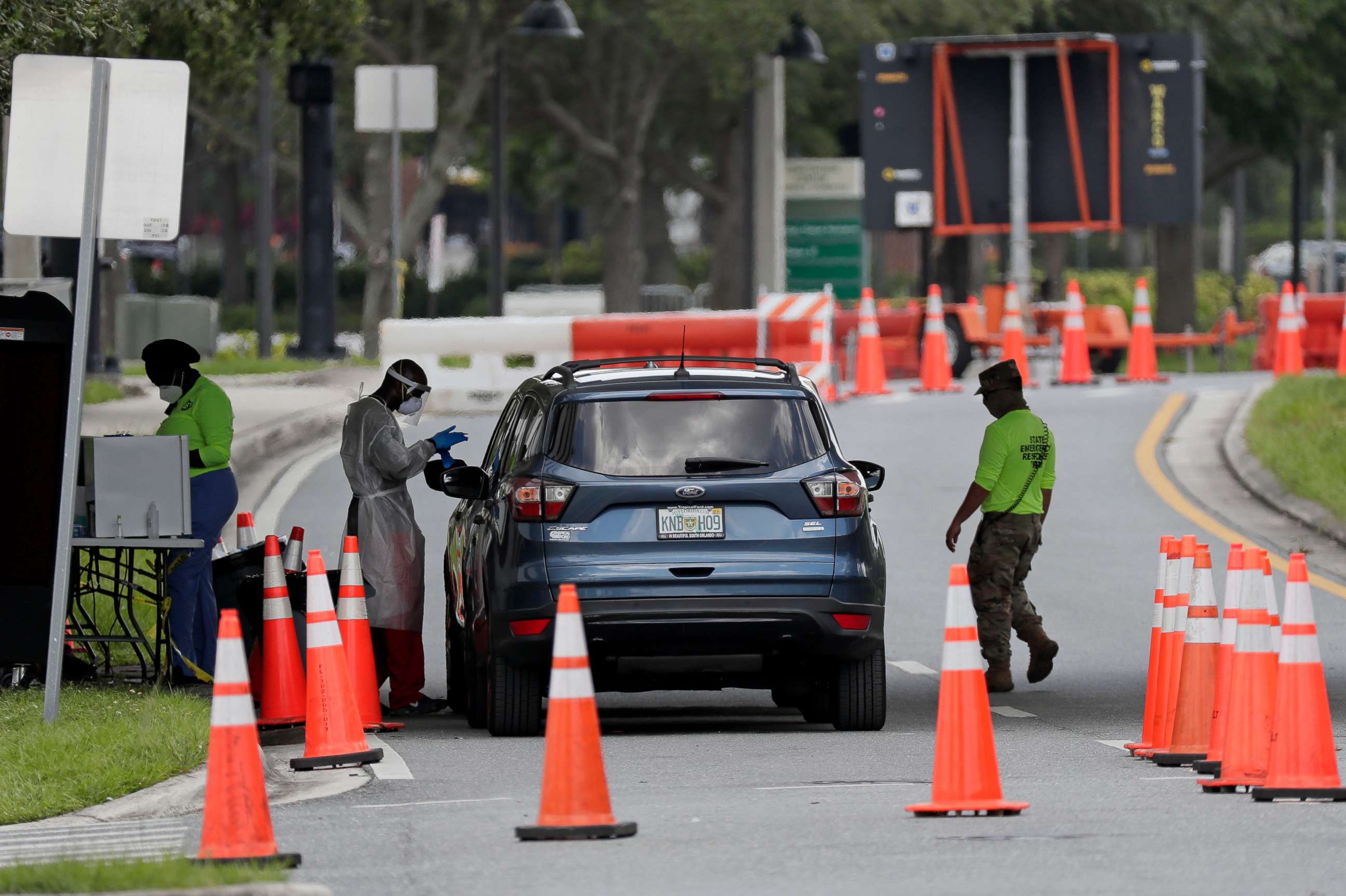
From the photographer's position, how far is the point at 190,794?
9.15m

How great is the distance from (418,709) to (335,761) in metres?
2.50

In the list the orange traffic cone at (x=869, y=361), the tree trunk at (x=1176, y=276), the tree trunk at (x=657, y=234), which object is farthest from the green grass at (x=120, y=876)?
the tree trunk at (x=657, y=234)

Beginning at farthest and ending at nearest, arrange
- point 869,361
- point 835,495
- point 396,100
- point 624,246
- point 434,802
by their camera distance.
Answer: point 624,246
point 396,100
point 869,361
point 835,495
point 434,802

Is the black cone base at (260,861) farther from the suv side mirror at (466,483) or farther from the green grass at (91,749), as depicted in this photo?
the suv side mirror at (466,483)

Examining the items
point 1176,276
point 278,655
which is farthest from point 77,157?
point 1176,276

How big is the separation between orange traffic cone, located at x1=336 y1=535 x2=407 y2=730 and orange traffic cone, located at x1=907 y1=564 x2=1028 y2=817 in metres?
3.49

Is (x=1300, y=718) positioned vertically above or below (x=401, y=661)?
above

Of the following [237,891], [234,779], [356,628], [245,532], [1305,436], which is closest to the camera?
[237,891]

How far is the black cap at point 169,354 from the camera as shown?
12.0 metres

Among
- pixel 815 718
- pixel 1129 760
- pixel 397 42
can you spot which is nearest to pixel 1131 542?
pixel 815 718

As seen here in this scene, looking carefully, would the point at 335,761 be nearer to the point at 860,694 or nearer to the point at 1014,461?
the point at 860,694

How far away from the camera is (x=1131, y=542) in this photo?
17781 mm

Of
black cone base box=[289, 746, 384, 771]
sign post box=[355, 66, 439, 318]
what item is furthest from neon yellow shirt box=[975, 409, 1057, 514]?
sign post box=[355, 66, 439, 318]

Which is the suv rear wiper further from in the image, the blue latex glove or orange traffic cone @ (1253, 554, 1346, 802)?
orange traffic cone @ (1253, 554, 1346, 802)
